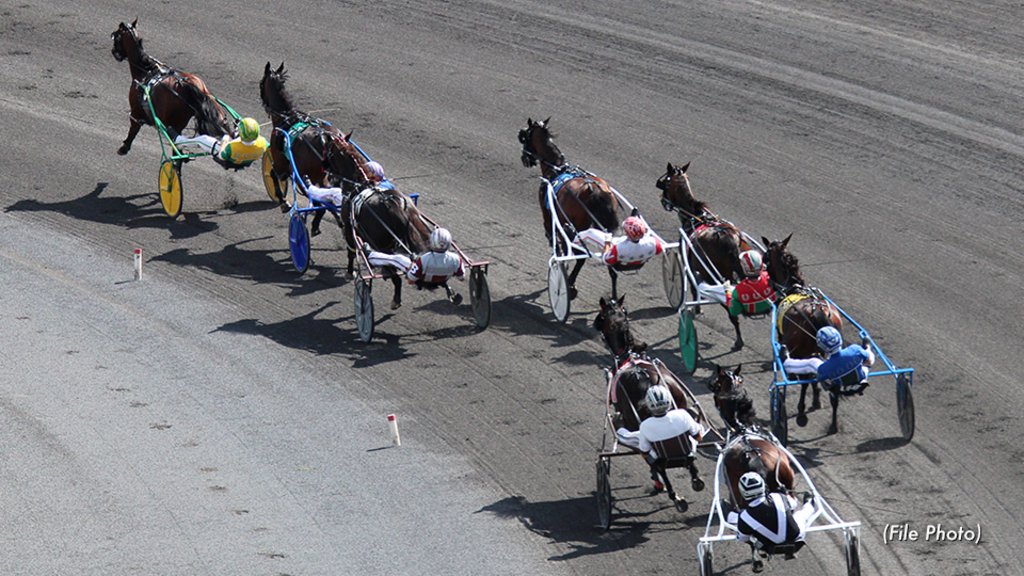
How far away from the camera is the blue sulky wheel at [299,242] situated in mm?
16438

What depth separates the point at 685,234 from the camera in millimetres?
14945

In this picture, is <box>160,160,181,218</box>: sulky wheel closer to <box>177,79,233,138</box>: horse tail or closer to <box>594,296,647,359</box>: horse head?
<box>177,79,233,138</box>: horse tail

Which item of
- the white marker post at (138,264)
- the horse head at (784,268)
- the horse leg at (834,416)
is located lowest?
the white marker post at (138,264)

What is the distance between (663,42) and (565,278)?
10.2 m

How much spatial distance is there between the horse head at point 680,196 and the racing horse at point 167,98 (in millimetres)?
6353

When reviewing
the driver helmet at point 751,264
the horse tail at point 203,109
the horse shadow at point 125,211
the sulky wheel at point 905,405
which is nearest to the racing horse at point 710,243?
the driver helmet at point 751,264

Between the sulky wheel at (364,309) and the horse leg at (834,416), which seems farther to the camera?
the sulky wheel at (364,309)

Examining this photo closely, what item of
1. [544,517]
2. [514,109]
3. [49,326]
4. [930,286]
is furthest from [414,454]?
[514,109]

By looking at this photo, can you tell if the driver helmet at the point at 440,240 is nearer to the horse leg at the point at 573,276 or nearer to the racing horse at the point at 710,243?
the horse leg at the point at 573,276

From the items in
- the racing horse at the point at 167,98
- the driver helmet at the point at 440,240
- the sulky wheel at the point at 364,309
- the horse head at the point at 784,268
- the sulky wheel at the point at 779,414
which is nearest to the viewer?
the sulky wheel at the point at 779,414

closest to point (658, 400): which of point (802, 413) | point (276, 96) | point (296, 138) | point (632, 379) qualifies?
point (632, 379)

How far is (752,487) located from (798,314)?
341 centimetres

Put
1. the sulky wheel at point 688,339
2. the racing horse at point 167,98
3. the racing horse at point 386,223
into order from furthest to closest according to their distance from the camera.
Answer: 1. the racing horse at point 167,98
2. the racing horse at point 386,223
3. the sulky wheel at point 688,339

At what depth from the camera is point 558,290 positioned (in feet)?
50.2
